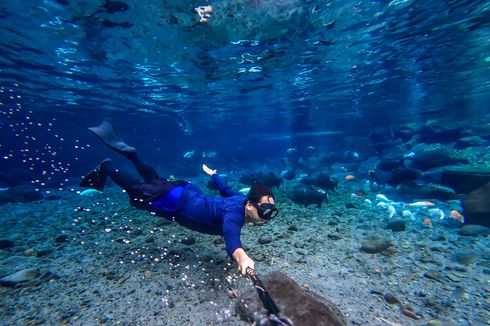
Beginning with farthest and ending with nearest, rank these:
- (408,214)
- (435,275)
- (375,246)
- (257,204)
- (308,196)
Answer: (308,196) → (408,214) → (375,246) → (435,275) → (257,204)

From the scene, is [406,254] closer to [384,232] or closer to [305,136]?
[384,232]

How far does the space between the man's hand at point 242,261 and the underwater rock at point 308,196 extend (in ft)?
25.5

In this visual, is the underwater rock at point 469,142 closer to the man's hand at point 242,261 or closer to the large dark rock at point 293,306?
the large dark rock at point 293,306

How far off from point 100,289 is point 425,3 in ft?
51.6

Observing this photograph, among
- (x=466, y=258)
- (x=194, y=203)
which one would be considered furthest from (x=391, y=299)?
(x=194, y=203)

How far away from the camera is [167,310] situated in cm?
402

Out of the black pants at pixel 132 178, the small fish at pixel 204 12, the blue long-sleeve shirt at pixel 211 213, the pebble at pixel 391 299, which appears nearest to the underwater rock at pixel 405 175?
the pebble at pixel 391 299

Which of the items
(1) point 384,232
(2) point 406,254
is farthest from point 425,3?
(2) point 406,254

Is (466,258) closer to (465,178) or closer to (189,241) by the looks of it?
(189,241)

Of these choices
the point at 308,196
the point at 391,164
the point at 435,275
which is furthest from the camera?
the point at 391,164

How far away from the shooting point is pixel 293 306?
3451 millimetres

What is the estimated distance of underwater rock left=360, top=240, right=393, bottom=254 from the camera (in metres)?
6.33

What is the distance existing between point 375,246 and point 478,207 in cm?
502

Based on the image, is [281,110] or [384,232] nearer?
[384,232]
